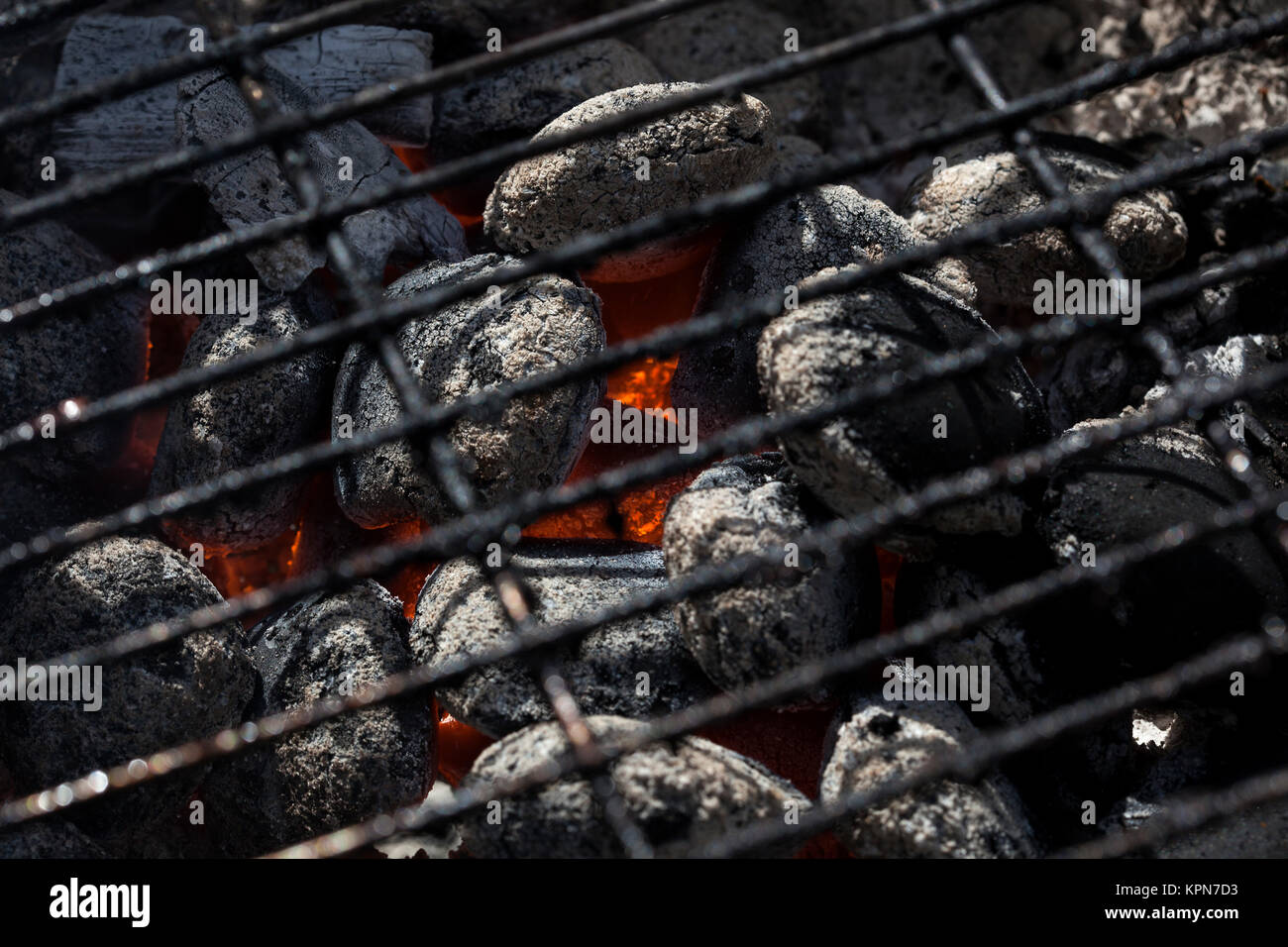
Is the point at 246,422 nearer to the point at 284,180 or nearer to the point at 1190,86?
the point at 284,180

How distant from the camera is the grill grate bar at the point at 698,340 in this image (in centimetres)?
123

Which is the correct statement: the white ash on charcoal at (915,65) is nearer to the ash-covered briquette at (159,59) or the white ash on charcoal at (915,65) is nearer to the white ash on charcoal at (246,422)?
the ash-covered briquette at (159,59)

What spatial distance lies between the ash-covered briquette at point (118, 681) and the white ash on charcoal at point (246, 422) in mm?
223

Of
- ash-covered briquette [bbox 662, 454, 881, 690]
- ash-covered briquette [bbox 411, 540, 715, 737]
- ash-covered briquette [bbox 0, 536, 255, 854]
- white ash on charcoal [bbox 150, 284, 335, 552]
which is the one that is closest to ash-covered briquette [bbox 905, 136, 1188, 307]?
ash-covered briquette [bbox 662, 454, 881, 690]

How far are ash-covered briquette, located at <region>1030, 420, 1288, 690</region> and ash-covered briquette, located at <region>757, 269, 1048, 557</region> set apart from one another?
88 mm

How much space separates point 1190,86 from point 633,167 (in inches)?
56.0

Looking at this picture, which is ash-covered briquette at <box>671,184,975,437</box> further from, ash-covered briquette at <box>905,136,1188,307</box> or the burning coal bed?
ash-covered briquette at <box>905,136,1188,307</box>

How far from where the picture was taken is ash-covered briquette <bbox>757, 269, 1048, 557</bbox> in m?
1.42

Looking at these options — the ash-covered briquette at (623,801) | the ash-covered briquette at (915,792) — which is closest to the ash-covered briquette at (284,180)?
the ash-covered briquette at (623,801)

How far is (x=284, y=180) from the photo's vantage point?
6.50ft

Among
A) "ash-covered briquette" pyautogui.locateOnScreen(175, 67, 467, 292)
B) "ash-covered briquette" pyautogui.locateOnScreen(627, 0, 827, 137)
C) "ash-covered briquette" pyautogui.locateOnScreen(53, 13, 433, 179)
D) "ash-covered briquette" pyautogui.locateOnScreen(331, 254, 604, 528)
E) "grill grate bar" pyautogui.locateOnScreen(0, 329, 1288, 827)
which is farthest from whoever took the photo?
"ash-covered briquette" pyautogui.locateOnScreen(627, 0, 827, 137)

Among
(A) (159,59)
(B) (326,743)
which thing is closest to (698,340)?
(B) (326,743)
